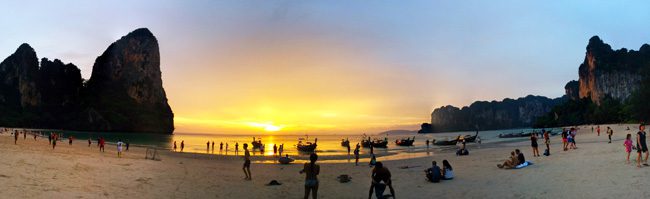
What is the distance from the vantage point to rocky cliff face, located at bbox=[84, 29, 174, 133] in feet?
559

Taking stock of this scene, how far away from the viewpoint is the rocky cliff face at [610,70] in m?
158

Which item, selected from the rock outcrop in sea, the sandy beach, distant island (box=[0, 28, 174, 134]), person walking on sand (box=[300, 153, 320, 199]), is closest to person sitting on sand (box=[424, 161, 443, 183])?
the sandy beach

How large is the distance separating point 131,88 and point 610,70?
21919 cm

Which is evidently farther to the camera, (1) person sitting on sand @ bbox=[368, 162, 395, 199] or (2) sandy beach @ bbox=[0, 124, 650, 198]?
(1) person sitting on sand @ bbox=[368, 162, 395, 199]

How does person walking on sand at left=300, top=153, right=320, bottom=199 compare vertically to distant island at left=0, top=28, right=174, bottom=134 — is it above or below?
below

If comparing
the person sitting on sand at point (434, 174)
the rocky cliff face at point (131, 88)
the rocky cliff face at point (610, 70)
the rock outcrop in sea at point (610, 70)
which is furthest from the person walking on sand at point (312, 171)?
the rocky cliff face at point (610, 70)

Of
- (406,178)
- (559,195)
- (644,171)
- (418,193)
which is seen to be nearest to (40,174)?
(418,193)

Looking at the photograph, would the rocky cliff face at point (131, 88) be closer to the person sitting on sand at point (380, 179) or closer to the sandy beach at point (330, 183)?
the sandy beach at point (330, 183)

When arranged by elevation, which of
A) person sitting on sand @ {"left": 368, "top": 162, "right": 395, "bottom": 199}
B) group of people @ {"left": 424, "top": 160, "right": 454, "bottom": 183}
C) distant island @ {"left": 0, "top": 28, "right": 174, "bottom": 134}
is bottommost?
group of people @ {"left": 424, "top": 160, "right": 454, "bottom": 183}

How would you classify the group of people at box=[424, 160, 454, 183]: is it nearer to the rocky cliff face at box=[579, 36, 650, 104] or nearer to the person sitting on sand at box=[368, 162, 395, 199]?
the person sitting on sand at box=[368, 162, 395, 199]

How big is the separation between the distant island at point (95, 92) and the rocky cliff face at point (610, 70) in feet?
663

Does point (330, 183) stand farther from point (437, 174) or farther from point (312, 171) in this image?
point (312, 171)

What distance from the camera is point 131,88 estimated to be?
600 ft

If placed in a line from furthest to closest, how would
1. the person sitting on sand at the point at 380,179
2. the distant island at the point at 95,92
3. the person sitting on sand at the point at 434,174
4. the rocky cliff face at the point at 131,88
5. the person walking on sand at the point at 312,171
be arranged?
the rocky cliff face at the point at 131,88, the distant island at the point at 95,92, the person sitting on sand at the point at 434,174, the person sitting on sand at the point at 380,179, the person walking on sand at the point at 312,171
